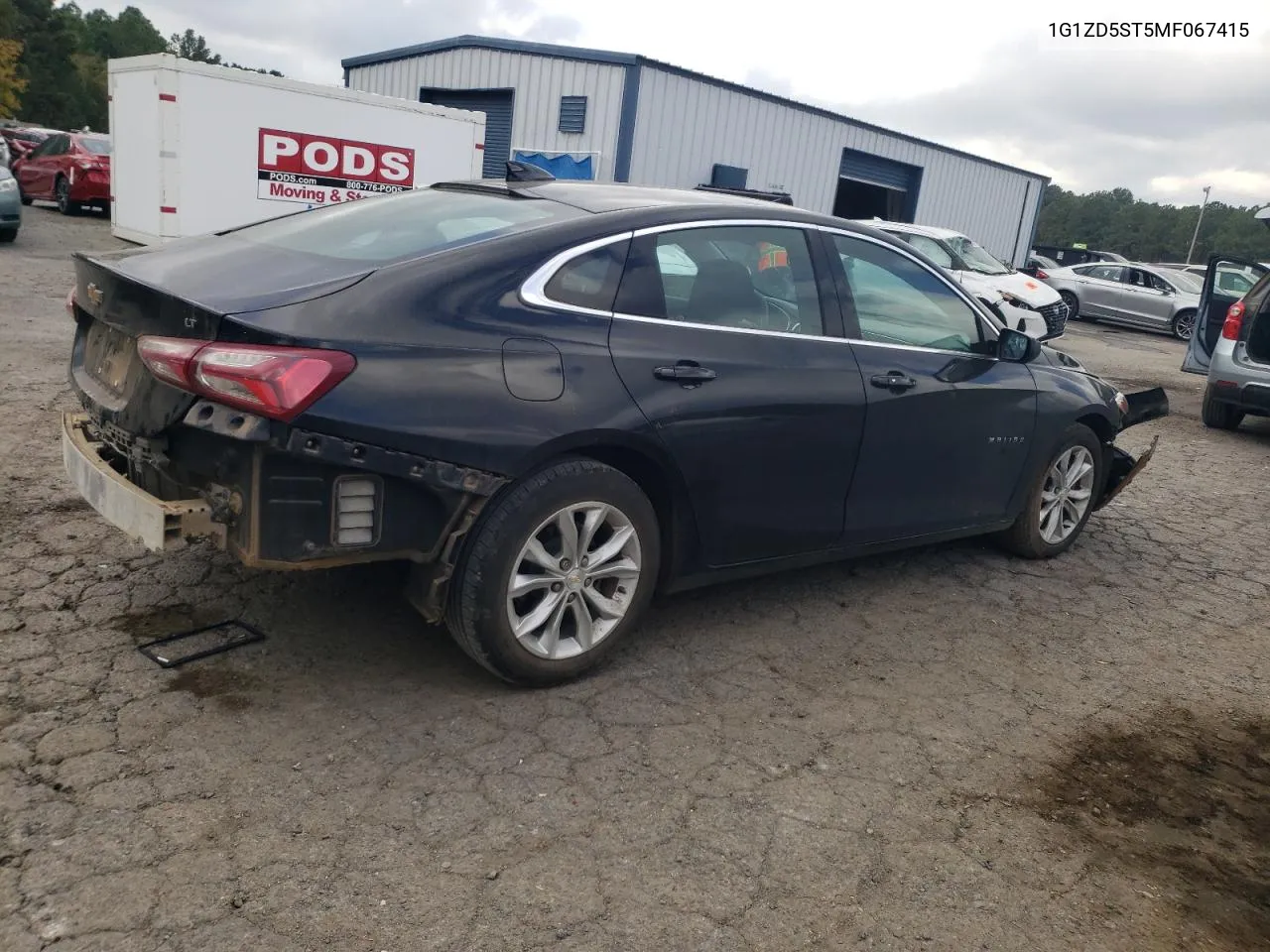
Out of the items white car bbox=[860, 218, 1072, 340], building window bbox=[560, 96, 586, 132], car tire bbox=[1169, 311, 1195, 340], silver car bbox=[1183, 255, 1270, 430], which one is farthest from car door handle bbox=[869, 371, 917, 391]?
car tire bbox=[1169, 311, 1195, 340]

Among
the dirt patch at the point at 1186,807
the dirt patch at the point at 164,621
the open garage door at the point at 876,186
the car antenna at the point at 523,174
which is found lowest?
the dirt patch at the point at 164,621

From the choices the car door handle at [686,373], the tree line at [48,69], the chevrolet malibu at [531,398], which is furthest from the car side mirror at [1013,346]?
the tree line at [48,69]

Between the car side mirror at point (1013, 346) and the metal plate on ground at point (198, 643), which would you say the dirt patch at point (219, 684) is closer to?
the metal plate on ground at point (198, 643)

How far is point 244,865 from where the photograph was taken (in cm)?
245

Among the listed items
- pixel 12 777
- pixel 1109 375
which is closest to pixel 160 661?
pixel 12 777

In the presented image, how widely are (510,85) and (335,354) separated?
18.1 metres

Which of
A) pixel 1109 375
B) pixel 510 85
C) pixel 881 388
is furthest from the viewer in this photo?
pixel 510 85

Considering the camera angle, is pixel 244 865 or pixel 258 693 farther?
pixel 258 693

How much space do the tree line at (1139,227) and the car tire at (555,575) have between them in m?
98.4

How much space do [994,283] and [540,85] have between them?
30.3ft

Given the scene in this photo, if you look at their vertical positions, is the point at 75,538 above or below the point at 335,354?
below

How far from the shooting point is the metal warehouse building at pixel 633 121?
18297 millimetres

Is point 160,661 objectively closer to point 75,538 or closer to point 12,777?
point 12,777

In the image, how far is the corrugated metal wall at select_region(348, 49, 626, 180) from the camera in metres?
18.3
